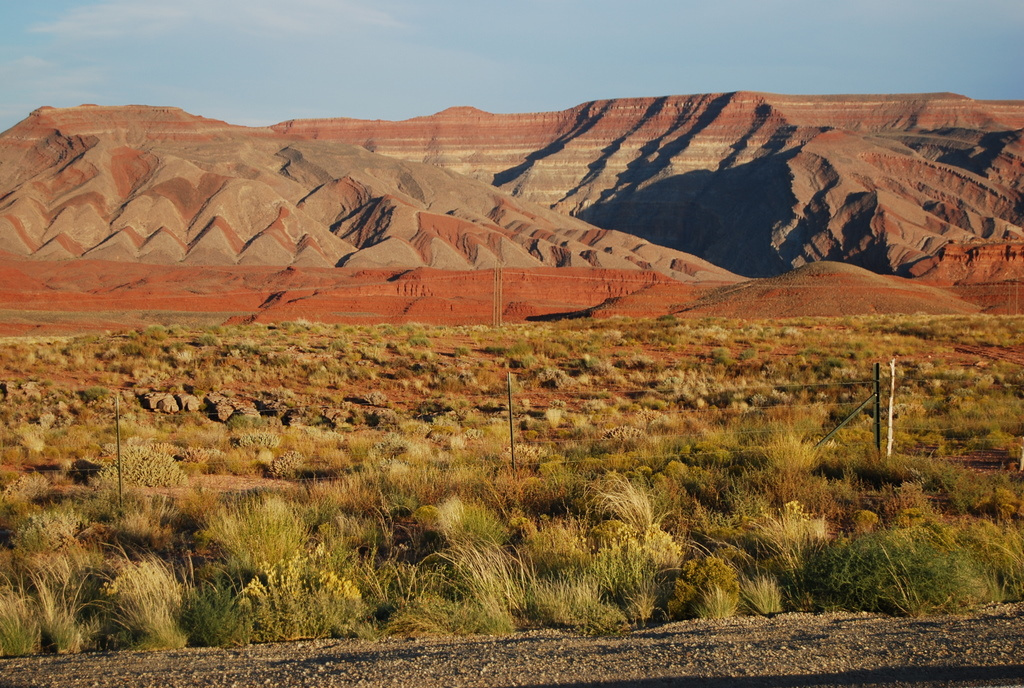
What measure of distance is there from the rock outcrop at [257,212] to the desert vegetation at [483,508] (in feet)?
251

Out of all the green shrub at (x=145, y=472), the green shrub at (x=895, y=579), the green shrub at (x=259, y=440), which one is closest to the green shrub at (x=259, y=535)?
the green shrub at (x=145, y=472)

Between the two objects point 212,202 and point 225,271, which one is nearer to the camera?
point 225,271

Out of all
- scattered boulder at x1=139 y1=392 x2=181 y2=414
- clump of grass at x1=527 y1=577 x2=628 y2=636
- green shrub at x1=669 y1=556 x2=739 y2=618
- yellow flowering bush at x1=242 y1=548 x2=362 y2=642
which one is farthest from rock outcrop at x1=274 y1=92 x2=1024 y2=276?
yellow flowering bush at x1=242 y1=548 x2=362 y2=642

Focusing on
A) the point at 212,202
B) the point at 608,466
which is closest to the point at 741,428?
the point at 608,466

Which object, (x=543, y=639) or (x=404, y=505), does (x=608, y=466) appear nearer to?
(x=404, y=505)

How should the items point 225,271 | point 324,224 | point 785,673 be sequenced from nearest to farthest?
point 785,673 → point 225,271 → point 324,224

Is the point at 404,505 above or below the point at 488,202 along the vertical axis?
below

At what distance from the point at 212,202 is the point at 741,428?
109 m

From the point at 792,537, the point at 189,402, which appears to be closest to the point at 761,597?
the point at 792,537

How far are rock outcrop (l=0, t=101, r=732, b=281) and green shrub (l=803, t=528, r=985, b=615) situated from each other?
87.9m

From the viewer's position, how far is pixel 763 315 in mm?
53031

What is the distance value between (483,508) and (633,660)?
3678mm

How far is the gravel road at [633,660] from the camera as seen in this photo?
4551mm

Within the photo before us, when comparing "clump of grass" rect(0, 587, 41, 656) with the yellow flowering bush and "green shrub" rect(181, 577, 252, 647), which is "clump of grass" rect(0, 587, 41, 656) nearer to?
"green shrub" rect(181, 577, 252, 647)
